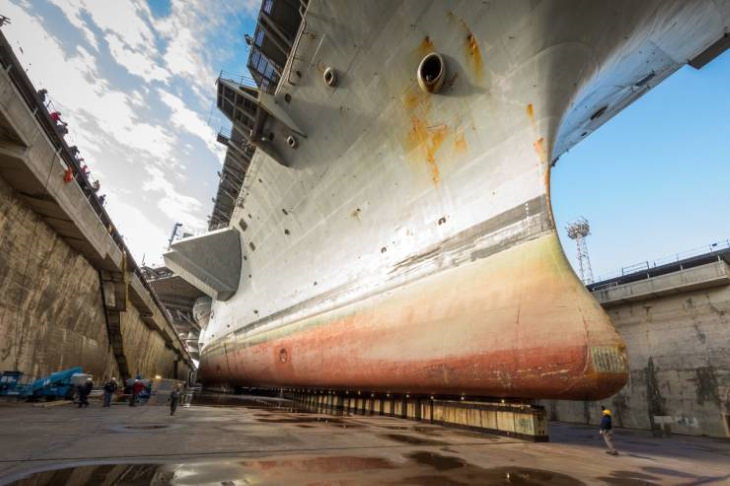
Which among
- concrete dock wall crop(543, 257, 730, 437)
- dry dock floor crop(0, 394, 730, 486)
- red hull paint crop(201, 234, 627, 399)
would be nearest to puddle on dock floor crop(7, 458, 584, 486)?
dry dock floor crop(0, 394, 730, 486)

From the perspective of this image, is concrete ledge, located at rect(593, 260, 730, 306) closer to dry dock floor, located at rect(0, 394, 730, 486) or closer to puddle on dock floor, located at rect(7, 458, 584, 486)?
dry dock floor, located at rect(0, 394, 730, 486)

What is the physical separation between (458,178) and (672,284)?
33.6ft

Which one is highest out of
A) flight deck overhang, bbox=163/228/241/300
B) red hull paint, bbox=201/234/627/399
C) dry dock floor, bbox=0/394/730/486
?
flight deck overhang, bbox=163/228/241/300

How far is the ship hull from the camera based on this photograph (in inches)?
243

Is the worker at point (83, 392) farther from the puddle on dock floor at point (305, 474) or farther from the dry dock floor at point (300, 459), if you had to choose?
the puddle on dock floor at point (305, 474)

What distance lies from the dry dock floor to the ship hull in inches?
45.0

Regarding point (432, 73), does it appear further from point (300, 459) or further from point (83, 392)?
point (83, 392)

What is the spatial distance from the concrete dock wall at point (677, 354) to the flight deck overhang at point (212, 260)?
→ 18089 millimetres

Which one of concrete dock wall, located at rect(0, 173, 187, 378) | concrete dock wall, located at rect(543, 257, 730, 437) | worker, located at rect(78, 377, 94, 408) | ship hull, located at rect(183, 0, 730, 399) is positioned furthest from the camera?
concrete dock wall, located at rect(543, 257, 730, 437)

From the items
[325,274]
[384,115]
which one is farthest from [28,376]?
[384,115]

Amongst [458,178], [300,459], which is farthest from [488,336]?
[300,459]

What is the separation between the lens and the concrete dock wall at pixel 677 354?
11625 millimetres

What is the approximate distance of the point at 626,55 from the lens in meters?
7.14

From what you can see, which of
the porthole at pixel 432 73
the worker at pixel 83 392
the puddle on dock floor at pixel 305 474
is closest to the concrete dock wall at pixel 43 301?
the worker at pixel 83 392
